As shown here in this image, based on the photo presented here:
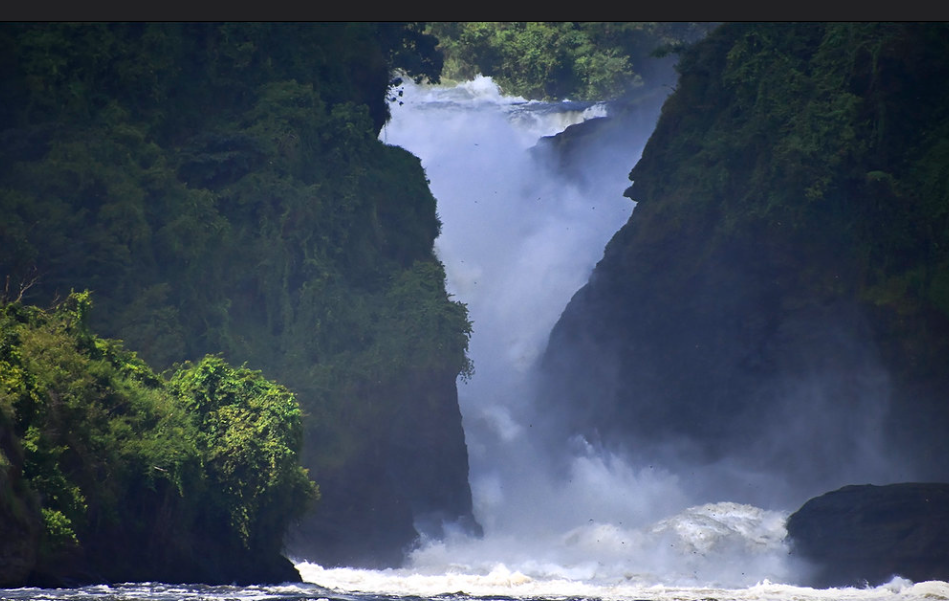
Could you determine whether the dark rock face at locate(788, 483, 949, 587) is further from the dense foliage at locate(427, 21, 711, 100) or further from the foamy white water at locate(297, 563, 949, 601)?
the dense foliage at locate(427, 21, 711, 100)

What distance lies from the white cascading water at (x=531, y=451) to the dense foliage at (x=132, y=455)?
138 inches

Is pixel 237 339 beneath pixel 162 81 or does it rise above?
beneath

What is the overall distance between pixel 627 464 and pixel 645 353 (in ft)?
12.0

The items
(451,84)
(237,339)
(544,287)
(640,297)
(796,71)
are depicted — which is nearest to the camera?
(237,339)

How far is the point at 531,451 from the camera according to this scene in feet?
176

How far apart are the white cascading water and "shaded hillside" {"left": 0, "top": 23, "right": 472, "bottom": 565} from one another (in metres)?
3.15

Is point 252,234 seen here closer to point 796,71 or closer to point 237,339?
point 237,339

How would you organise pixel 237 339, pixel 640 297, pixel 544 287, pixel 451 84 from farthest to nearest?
pixel 451 84 → pixel 544 287 → pixel 640 297 → pixel 237 339

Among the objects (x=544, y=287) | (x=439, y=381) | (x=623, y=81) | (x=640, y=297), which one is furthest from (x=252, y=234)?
(x=623, y=81)

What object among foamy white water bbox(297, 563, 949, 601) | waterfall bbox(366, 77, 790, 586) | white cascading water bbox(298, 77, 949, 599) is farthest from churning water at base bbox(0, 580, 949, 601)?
waterfall bbox(366, 77, 790, 586)

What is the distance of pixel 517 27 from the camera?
Answer: 74812mm

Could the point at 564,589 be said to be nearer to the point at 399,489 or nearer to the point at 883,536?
the point at 883,536

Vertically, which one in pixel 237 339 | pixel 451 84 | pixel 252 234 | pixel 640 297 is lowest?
pixel 237 339

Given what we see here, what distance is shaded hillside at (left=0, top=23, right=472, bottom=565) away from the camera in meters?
38.4
